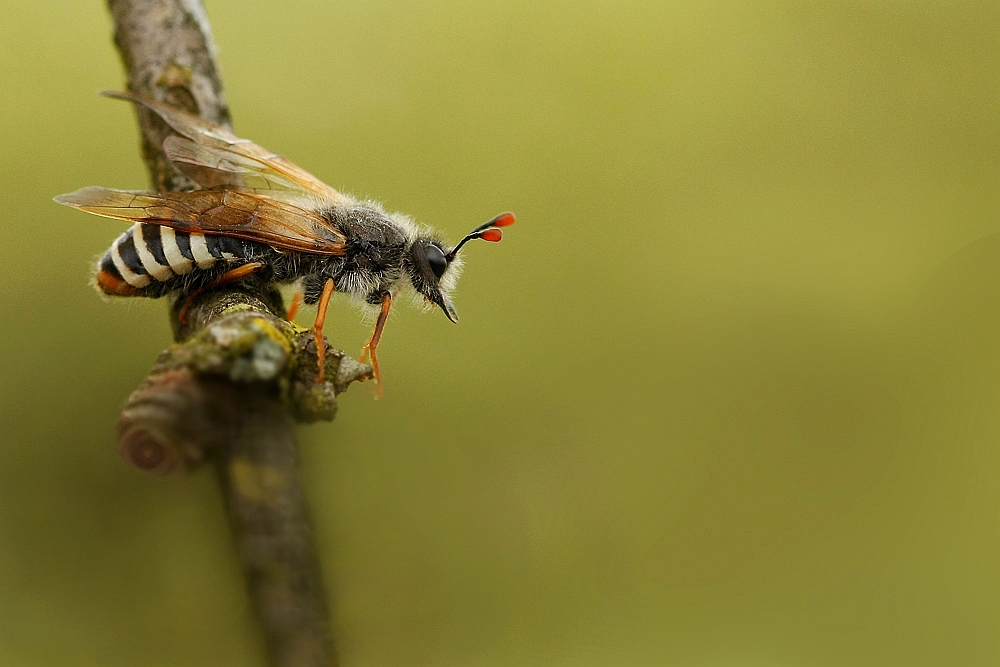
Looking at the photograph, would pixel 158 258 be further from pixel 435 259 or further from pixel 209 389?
pixel 209 389

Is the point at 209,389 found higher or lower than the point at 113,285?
lower

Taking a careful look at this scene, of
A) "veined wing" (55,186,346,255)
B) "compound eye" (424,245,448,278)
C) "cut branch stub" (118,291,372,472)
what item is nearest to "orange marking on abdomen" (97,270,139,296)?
"veined wing" (55,186,346,255)

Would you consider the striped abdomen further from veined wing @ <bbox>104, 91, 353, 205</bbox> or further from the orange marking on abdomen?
veined wing @ <bbox>104, 91, 353, 205</bbox>

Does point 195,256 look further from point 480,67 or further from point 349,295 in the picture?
point 480,67

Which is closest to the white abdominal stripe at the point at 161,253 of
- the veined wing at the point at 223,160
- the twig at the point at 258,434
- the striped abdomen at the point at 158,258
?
the striped abdomen at the point at 158,258

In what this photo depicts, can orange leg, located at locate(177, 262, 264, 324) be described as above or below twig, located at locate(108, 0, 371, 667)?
above

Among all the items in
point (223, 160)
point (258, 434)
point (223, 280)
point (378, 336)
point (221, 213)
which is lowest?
point (258, 434)

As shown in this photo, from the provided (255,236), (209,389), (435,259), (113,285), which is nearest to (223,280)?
(255,236)

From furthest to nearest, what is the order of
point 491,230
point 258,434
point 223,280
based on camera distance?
1. point 491,230
2. point 223,280
3. point 258,434
